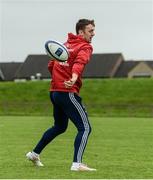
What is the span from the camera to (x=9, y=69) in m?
105

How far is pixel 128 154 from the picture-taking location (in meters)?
11.6

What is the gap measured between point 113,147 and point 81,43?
5.27 meters

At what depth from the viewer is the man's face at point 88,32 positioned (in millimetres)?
8539

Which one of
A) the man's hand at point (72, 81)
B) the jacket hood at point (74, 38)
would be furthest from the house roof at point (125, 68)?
the man's hand at point (72, 81)

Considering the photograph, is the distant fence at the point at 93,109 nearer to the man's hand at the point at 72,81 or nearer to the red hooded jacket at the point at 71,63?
the red hooded jacket at the point at 71,63

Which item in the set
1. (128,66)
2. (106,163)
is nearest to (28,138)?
(106,163)

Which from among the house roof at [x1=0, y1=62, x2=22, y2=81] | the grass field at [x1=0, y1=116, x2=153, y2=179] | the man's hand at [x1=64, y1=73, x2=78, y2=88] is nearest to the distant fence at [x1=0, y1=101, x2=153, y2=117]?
the grass field at [x1=0, y1=116, x2=153, y2=179]

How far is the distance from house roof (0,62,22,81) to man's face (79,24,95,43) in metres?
94.6

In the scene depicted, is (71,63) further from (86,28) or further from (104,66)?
→ (104,66)

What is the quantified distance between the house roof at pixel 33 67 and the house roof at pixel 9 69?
1.86 metres

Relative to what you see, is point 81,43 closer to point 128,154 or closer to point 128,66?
point 128,154

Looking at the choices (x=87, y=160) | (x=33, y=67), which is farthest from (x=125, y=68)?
(x=87, y=160)

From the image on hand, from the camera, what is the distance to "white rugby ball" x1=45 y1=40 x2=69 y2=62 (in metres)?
8.43

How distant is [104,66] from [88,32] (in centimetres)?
8967
